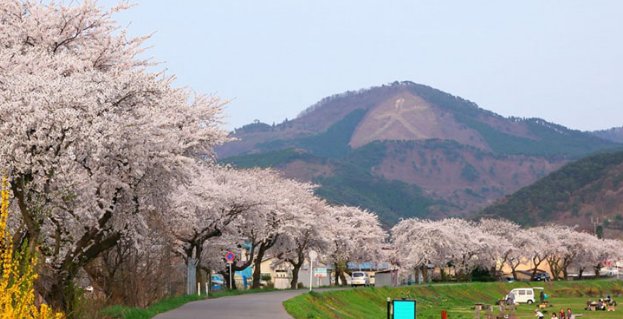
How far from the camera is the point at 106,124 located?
2372 centimetres

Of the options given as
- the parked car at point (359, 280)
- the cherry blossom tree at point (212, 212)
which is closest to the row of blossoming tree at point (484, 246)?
the parked car at point (359, 280)

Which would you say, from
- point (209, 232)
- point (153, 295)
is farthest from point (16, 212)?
point (209, 232)

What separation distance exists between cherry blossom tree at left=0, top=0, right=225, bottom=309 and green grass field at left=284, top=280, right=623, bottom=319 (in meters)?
10.6

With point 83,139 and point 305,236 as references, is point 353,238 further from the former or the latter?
point 83,139

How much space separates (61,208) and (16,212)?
75.6 inches

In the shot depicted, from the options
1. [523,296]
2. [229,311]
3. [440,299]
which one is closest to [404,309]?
[229,311]

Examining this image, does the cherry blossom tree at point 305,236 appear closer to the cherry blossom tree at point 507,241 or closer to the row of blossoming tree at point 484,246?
the row of blossoming tree at point 484,246

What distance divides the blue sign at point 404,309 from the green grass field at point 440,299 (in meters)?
13.2

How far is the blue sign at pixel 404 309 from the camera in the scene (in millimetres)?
22844

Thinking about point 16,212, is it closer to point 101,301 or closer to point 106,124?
point 106,124

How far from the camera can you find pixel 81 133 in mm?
22547

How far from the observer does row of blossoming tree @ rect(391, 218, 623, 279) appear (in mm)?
117188

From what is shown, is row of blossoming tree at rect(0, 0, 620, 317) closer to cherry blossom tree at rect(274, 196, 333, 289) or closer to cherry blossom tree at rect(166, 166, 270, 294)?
cherry blossom tree at rect(166, 166, 270, 294)

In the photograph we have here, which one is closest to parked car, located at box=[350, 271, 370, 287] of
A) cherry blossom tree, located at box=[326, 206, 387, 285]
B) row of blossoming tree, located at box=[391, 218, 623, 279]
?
cherry blossom tree, located at box=[326, 206, 387, 285]
